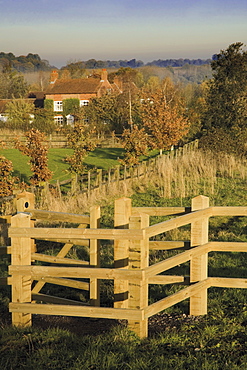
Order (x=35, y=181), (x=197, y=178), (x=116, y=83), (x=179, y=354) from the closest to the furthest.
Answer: (x=179, y=354), (x=35, y=181), (x=197, y=178), (x=116, y=83)

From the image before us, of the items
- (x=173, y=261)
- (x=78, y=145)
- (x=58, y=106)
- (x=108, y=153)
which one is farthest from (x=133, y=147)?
(x=58, y=106)

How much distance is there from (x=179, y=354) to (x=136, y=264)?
1.02 metres

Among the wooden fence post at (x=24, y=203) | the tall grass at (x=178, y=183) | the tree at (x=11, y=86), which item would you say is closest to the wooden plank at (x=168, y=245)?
the wooden fence post at (x=24, y=203)

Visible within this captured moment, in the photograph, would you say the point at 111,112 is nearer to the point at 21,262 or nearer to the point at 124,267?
the point at 21,262

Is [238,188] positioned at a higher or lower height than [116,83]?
lower

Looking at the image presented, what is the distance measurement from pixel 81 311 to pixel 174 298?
3.66 ft

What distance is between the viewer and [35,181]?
1806 centimetres

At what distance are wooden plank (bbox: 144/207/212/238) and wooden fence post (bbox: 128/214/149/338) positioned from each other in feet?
0.31

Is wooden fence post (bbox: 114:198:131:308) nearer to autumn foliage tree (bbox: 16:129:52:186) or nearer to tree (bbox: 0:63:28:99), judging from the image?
autumn foliage tree (bbox: 16:129:52:186)

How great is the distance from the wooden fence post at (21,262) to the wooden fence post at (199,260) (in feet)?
6.65

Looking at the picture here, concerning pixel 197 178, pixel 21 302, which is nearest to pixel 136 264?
pixel 21 302

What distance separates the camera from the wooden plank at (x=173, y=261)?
5.41 m

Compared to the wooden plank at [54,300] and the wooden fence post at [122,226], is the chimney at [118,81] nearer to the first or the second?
the wooden plank at [54,300]

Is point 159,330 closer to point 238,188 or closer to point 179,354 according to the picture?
point 179,354
